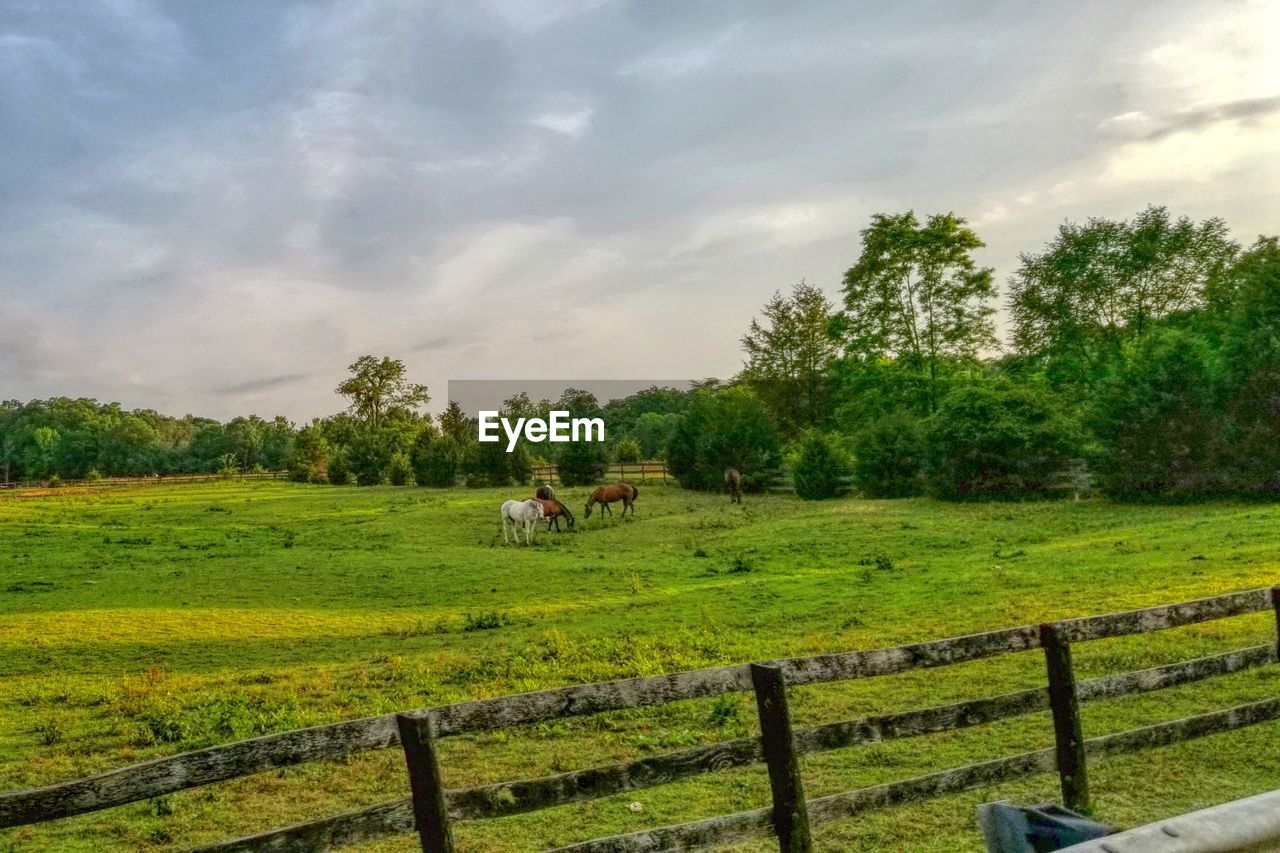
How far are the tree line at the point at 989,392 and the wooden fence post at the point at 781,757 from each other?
28.1m

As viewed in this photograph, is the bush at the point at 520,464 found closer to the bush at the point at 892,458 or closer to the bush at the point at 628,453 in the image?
the bush at the point at 628,453

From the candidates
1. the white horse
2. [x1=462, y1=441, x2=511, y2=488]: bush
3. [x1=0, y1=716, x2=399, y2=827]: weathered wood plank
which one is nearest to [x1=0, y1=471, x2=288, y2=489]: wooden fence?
[x1=462, y1=441, x2=511, y2=488]: bush

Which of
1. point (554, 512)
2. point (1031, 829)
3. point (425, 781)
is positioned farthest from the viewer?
point (554, 512)

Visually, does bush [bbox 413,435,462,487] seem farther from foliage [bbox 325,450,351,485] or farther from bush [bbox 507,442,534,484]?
foliage [bbox 325,450,351,485]

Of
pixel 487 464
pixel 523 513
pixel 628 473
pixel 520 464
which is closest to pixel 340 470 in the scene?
pixel 487 464

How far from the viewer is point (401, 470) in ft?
223

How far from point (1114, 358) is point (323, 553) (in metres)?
39.7

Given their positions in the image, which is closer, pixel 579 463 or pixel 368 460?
pixel 579 463

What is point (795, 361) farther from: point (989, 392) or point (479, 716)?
point (479, 716)

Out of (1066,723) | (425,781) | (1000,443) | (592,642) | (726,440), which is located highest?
(726,440)

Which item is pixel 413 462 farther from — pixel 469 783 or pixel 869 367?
pixel 469 783

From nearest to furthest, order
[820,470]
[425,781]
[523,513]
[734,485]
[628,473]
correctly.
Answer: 1. [425,781]
2. [523,513]
3. [820,470]
4. [734,485]
5. [628,473]

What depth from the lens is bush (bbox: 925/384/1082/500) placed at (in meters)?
31.8

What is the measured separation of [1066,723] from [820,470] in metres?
35.4
